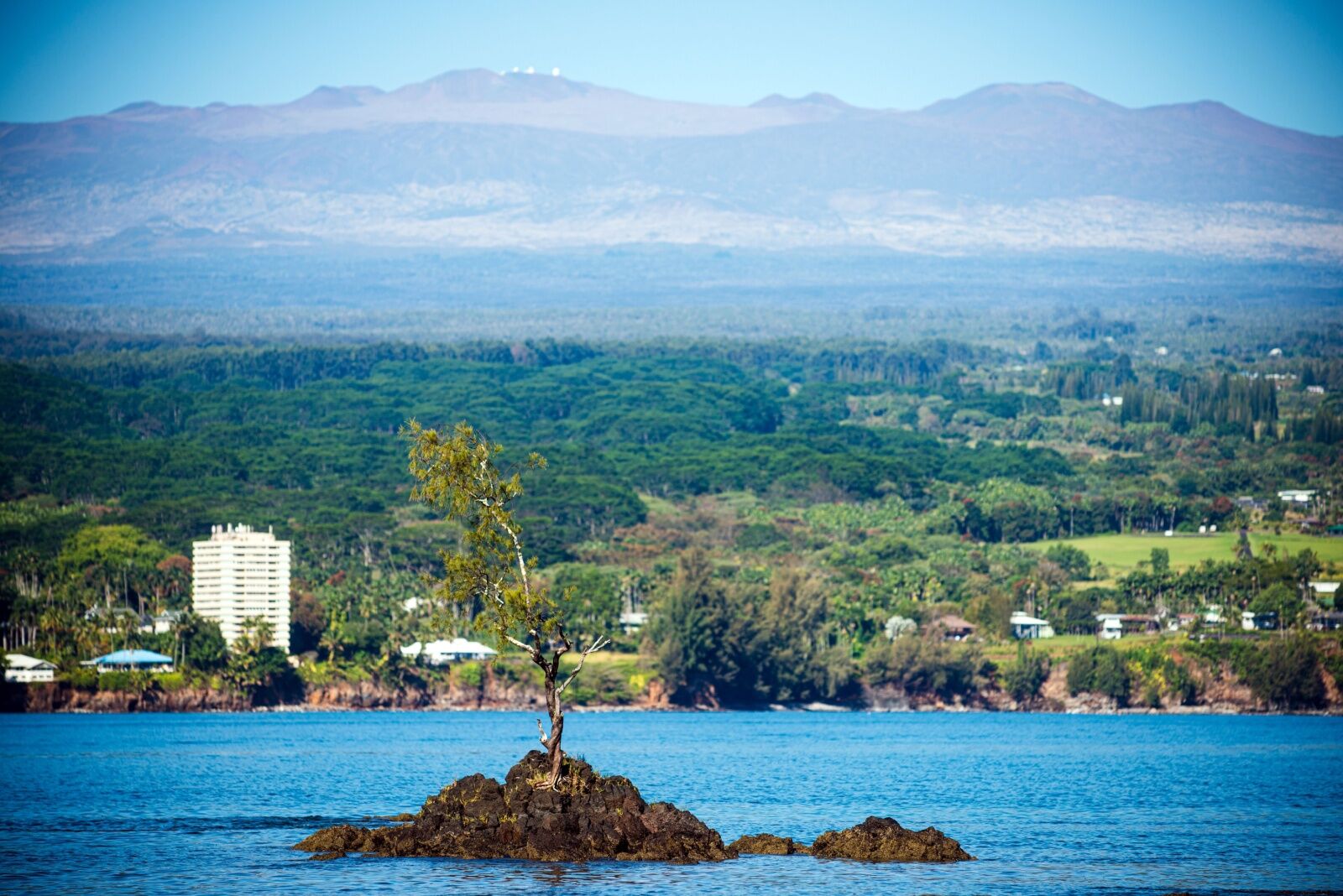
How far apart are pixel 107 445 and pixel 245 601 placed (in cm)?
7651

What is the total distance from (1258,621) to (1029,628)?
14.2 meters

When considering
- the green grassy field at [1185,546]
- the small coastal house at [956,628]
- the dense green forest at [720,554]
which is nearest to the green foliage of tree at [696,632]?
the dense green forest at [720,554]

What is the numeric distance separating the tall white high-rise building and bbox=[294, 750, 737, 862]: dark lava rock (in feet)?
243

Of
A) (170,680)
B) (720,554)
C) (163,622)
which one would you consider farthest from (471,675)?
(720,554)

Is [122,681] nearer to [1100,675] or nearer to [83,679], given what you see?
[83,679]

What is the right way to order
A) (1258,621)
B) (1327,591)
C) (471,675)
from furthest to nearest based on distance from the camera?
(1327,591) → (1258,621) → (471,675)

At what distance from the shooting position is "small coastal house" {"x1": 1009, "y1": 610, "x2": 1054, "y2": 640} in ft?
429

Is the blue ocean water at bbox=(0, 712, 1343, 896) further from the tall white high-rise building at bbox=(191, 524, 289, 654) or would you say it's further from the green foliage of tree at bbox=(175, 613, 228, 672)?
the tall white high-rise building at bbox=(191, 524, 289, 654)

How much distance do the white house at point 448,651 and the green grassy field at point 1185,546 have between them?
48.5 m

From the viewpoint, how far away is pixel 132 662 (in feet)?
367

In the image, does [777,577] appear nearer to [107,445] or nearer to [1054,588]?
[1054,588]

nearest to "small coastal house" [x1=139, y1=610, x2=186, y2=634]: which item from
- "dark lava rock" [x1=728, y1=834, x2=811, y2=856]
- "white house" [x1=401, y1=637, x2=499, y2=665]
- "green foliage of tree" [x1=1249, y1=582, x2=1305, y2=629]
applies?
"white house" [x1=401, y1=637, x2=499, y2=665]

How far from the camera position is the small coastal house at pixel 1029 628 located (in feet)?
429

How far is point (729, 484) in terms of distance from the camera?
643 feet
